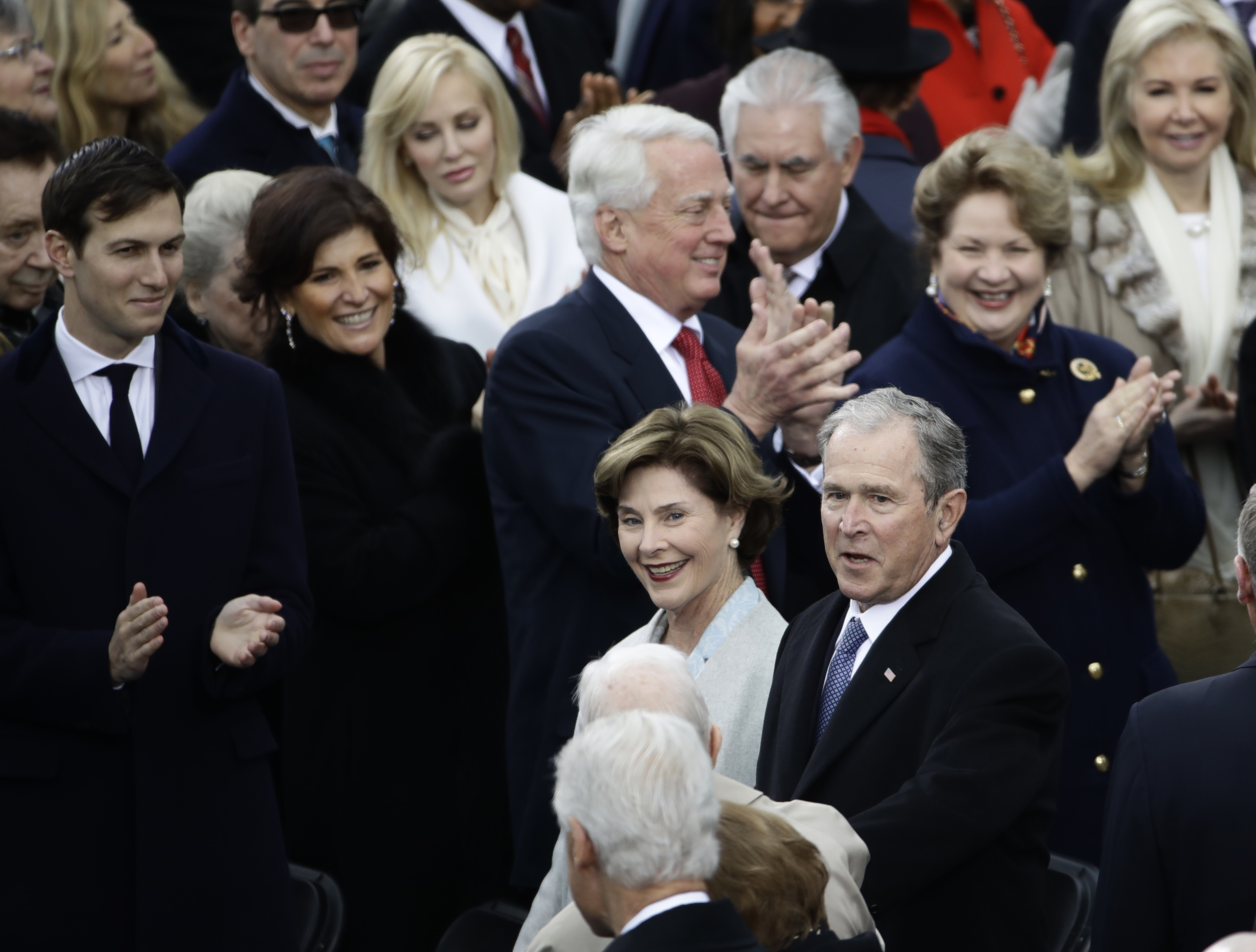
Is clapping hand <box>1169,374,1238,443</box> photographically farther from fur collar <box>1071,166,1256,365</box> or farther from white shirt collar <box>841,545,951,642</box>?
white shirt collar <box>841,545,951,642</box>

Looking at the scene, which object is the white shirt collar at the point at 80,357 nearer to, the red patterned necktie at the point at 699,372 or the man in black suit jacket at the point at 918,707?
the red patterned necktie at the point at 699,372

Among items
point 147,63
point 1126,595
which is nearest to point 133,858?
point 1126,595

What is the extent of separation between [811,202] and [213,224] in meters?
1.92

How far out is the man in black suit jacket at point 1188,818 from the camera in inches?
114

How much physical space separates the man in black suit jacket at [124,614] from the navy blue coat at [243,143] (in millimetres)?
1887

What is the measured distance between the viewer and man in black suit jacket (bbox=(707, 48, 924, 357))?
5523 millimetres

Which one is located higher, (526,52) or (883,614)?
(526,52)

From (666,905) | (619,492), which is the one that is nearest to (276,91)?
(619,492)

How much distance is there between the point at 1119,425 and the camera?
453cm

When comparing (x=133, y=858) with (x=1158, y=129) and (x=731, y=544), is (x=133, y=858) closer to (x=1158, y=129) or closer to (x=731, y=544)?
(x=731, y=544)

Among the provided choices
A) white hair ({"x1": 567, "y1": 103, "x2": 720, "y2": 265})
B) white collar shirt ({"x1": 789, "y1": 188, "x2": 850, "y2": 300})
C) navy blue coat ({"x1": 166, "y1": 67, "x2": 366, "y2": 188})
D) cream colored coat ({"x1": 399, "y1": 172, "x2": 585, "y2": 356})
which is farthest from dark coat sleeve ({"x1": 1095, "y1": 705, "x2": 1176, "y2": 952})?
navy blue coat ({"x1": 166, "y1": 67, "x2": 366, "y2": 188})

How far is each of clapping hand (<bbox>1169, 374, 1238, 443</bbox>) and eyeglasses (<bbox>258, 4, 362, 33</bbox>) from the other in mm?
3167

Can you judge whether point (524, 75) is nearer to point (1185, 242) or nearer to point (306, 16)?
point (306, 16)

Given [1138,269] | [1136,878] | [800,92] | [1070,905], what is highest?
[800,92]
